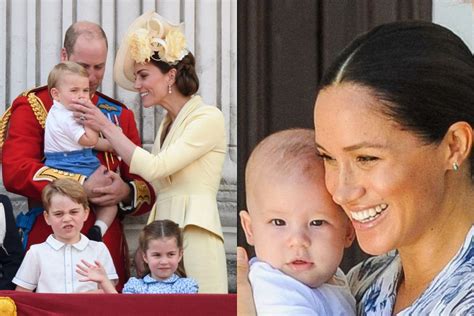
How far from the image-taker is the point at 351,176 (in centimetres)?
103

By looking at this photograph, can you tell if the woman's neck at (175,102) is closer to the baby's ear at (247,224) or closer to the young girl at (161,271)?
the young girl at (161,271)

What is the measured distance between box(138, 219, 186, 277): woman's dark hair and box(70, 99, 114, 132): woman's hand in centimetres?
32

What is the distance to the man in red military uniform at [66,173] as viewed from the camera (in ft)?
10.7

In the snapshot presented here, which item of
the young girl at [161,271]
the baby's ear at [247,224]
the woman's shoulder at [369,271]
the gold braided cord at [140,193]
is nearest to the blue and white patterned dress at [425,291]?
the woman's shoulder at [369,271]

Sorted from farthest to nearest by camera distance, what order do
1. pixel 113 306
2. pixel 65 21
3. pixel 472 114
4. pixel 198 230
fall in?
pixel 65 21
pixel 198 230
pixel 113 306
pixel 472 114

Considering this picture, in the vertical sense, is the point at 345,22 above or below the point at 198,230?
above

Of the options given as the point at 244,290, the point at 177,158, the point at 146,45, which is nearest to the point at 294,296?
the point at 244,290

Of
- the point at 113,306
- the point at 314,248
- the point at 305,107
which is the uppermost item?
the point at 305,107

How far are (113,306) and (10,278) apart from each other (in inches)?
12.1

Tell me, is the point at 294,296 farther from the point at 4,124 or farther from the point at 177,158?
the point at 4,124

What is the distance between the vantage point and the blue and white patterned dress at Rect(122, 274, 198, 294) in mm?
3182

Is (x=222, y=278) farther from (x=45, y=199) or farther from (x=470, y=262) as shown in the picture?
(x=470, y=262)

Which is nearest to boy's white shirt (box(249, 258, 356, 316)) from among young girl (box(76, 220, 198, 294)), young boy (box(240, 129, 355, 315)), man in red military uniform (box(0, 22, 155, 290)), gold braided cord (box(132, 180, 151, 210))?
young boy (box(240, 129, 355, 315))

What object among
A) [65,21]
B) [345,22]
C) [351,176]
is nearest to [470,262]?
[351,176]
